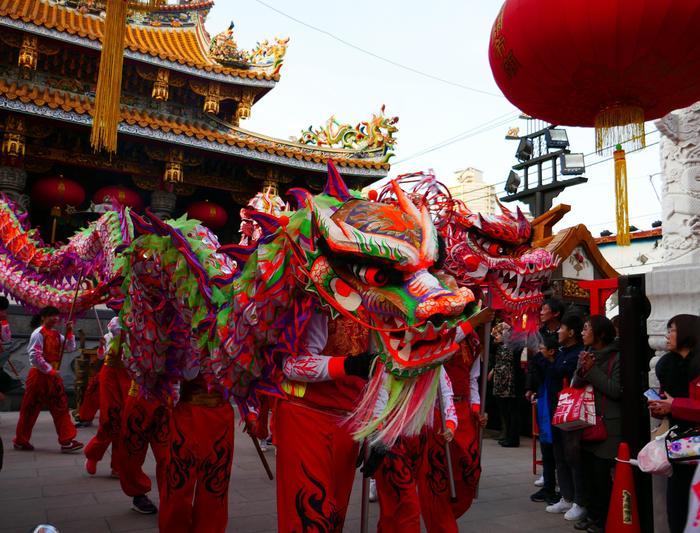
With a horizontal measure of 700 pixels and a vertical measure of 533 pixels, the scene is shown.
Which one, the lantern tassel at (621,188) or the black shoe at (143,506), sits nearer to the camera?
the black shoe at (143,506)

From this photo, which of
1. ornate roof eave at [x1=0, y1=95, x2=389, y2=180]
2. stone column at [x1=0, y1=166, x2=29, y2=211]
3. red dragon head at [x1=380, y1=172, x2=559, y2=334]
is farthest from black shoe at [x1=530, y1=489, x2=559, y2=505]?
stone column at [x1=0, y1=166, x2=29, y2=211]

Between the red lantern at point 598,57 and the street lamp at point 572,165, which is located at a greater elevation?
the street lamp at point 572,165

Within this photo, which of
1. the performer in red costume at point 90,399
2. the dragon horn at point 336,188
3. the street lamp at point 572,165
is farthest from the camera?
the street lamp at point 572,165

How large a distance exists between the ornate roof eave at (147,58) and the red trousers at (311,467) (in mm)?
9319

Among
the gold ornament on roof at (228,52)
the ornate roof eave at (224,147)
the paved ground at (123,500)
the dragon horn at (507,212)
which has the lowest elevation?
the paved ground at (123,500)

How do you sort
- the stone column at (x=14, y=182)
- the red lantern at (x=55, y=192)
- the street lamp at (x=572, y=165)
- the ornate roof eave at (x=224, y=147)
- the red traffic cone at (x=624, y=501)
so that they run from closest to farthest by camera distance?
the red traffic cone at (x=624, y=501), the ornate roof eave at (x=224, y=147), the stone column at (x=14, y=182), the street lamp at (x=572, y=165), the red lantern at (x=55, y=192)

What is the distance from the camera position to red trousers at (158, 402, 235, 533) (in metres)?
2.90

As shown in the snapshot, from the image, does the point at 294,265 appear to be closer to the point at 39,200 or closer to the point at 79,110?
the point at 79,110

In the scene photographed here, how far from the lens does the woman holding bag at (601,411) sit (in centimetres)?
396

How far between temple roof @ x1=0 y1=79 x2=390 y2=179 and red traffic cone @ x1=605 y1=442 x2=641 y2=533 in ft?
18.6

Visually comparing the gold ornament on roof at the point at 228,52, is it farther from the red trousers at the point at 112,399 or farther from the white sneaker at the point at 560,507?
the white sneaker at the point at 560,507

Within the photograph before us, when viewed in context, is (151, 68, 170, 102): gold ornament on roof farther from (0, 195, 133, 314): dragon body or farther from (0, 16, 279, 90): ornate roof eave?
(0, 195, 133, 314): dragon body

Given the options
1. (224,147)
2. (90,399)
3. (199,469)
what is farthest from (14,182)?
(199,469)

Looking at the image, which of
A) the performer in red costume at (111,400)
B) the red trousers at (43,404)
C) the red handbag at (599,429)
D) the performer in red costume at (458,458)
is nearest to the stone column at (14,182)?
the red trousers at (43,404)
